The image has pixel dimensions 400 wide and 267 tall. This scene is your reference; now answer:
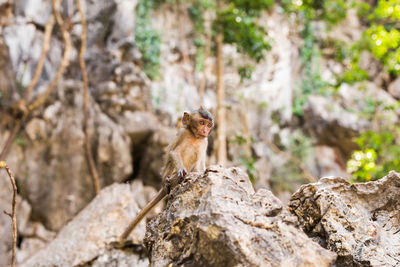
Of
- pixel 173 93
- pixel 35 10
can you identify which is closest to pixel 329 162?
pixel 173 93

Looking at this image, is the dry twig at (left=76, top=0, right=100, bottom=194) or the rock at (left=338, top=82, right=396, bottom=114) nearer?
the dry twig at (left=76, top=0, right=100, bottom=194)

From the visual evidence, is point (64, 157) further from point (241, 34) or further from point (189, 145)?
point (189, 145)

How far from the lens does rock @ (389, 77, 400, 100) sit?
13.7 meters

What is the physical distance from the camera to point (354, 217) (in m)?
2.72

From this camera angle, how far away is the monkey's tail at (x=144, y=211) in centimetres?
368

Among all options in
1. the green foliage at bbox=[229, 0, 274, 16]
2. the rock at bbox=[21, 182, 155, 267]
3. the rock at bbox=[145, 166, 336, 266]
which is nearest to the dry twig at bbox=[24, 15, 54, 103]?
the rock at bbox=[21, 182, 155, 267]

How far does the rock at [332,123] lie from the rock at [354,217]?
11.1m

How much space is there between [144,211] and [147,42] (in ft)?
29.8

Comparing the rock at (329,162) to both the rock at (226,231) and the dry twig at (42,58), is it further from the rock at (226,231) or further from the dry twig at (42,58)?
the rock at (226,231)

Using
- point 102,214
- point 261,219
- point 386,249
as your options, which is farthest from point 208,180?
point 102,214

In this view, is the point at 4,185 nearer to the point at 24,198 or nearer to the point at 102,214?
the point at 24,198

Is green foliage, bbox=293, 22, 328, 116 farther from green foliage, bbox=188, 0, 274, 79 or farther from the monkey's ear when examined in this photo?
the monkey's ear

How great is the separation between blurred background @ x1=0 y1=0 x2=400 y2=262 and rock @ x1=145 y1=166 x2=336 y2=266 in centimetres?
427

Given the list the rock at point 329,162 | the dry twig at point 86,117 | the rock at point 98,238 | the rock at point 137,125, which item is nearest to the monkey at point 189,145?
the rock at point 98,238
